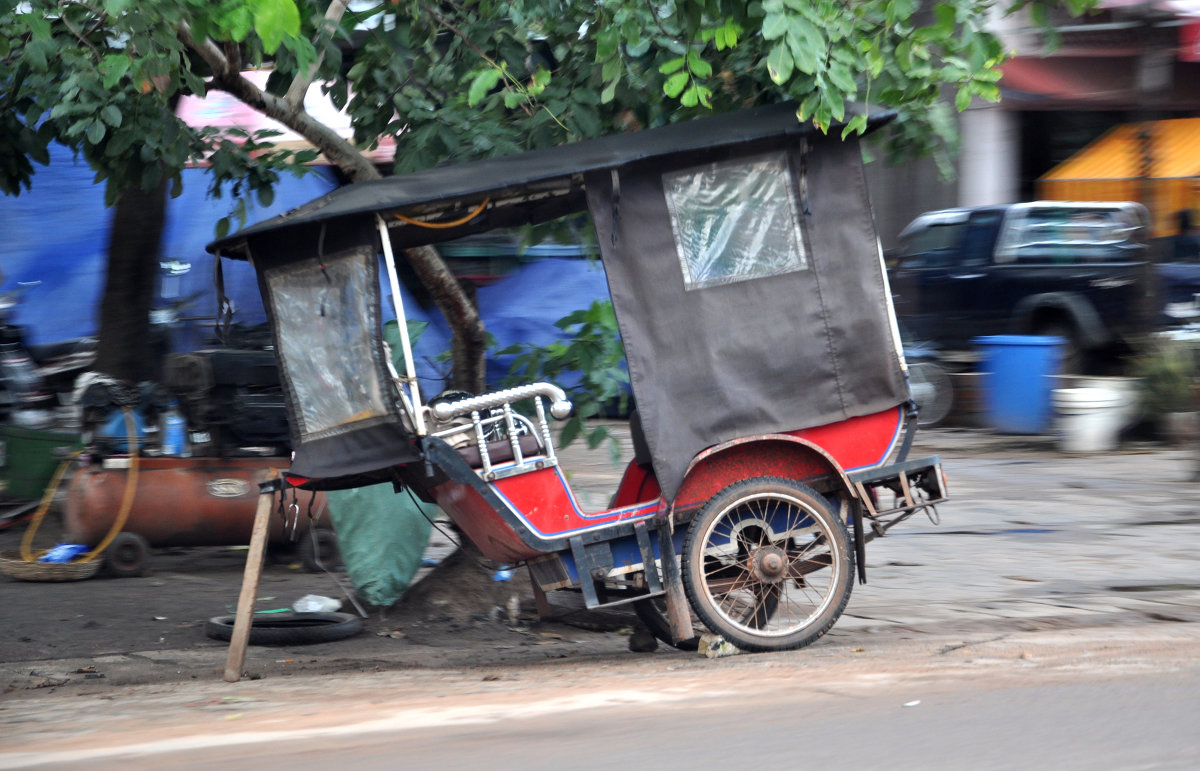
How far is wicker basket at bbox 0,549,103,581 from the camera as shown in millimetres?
7867

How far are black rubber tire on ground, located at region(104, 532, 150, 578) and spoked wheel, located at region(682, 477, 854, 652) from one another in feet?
13.1

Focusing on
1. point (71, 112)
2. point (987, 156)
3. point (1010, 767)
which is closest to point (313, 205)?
point (71, 112)

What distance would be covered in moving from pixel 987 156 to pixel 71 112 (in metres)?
13.7

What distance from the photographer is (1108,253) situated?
1296cm

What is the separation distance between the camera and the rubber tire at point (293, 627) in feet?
21.5

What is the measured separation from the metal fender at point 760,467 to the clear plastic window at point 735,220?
2.42 feet

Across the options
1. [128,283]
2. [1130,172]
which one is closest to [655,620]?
[128,283]

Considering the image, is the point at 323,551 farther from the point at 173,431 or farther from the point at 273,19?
the point at 273,19

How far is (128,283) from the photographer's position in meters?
9.83

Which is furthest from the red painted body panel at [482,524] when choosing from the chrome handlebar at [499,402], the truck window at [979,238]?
the truck window at [979,238]

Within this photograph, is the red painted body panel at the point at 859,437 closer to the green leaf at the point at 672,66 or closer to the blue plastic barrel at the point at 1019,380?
the green leaf at the point at 672,66

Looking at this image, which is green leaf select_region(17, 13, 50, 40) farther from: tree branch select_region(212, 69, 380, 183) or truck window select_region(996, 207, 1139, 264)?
truck window select_region(996, 207, 1139, 264)

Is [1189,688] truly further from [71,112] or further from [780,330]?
[71,112]

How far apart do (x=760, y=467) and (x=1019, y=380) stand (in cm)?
769
